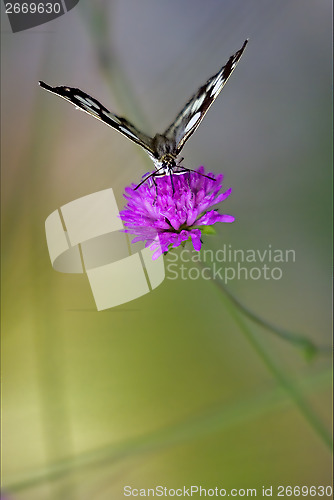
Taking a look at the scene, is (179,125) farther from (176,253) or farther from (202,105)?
(176,253)

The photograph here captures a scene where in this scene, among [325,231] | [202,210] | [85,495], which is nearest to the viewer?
[202,210]

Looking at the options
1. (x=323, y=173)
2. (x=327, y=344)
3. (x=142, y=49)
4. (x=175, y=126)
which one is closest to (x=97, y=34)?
(x=142, y=49)

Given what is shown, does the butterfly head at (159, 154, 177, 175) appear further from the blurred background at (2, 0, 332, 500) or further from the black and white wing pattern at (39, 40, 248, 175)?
the blurred background at (2, 0, 332, 500)

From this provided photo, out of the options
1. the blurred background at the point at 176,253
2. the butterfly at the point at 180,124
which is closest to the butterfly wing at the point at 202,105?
the butterfly at the point at 180,124

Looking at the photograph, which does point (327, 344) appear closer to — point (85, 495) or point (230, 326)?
point (230, 326)

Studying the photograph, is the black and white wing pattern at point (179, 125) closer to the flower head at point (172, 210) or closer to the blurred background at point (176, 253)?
the flower head at point (172, 210)

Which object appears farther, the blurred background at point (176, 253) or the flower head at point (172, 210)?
the blurred background at point (176, 253)

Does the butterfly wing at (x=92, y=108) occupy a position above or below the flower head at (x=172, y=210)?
above
